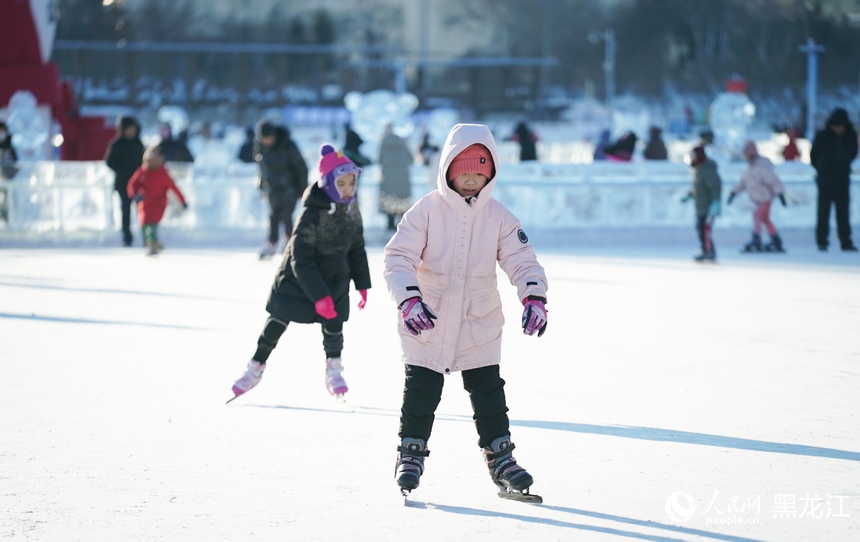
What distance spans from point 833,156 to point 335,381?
25.6 feet

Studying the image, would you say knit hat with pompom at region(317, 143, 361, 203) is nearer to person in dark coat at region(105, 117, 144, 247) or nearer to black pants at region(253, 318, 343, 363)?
black pants at region(253, 318, 343, 363)

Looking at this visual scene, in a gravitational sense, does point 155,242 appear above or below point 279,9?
below

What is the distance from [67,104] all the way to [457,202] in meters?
17.1

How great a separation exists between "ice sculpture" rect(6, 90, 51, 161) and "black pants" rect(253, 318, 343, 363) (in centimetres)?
1369

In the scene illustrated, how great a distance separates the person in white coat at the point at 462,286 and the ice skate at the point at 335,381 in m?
1.28

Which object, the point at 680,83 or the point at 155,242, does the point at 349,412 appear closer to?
the point at 155,242

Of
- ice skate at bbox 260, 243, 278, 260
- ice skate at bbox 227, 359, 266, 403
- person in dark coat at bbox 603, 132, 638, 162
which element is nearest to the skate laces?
ice skate at bbox 227, 359, 266, 403

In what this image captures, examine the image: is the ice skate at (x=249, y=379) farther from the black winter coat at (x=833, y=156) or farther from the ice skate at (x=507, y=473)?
the black winter coat at (x=833, y=156)

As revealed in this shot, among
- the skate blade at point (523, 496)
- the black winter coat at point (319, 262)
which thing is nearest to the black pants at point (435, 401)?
the skate blade at point (523, 496)

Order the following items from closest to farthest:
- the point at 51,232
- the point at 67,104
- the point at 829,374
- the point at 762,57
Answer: the point at 829,374 < the point at 51,232 < the point at 67,104 < the point at 762,57

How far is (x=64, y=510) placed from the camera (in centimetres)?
Result: 334

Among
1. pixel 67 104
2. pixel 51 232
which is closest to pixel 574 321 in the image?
pixel 51 232

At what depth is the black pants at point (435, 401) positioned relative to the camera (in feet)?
11.6

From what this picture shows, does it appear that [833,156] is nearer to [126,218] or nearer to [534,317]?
[126,218]
